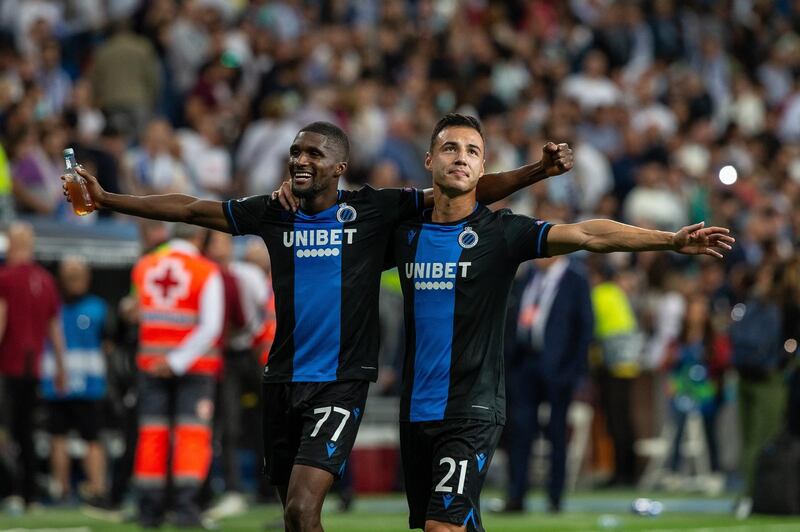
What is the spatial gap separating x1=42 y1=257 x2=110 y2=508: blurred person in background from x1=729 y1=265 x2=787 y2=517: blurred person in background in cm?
618

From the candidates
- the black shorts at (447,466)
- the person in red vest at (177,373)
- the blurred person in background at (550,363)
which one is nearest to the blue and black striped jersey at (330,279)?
the black shorts at (447,466)

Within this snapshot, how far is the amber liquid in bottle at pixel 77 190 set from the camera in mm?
8320

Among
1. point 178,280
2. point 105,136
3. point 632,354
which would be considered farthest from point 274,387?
point 632,354

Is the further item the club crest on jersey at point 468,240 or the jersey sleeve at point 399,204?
the jersey sleeve at point 399,204

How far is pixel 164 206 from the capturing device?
27.9 feet

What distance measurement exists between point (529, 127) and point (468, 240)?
15.7m

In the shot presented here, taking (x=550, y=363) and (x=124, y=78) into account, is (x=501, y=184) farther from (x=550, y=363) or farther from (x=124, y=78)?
(x=124, y=78)

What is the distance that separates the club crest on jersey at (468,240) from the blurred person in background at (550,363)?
6.74m

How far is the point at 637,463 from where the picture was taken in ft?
63.9

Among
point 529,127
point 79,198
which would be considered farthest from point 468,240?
point 529,127

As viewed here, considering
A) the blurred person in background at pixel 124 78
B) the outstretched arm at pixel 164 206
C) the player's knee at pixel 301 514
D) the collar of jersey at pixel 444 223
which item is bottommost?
the player's knee at pixel 301 514

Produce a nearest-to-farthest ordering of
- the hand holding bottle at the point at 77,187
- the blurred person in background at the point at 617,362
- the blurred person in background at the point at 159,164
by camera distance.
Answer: the hand holding bottle at the point at 77,187 → the blurred person in background at the point at 159,164 → the blurred person in background at the point at 617,362

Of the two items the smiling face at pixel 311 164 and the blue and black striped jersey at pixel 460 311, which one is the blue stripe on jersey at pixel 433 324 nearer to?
the blue and black striped jersey at pixel 460 311

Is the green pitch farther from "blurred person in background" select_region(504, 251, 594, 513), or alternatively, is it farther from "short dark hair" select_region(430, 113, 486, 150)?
"short dark hair" select_region(430, 113, 486, 150)
